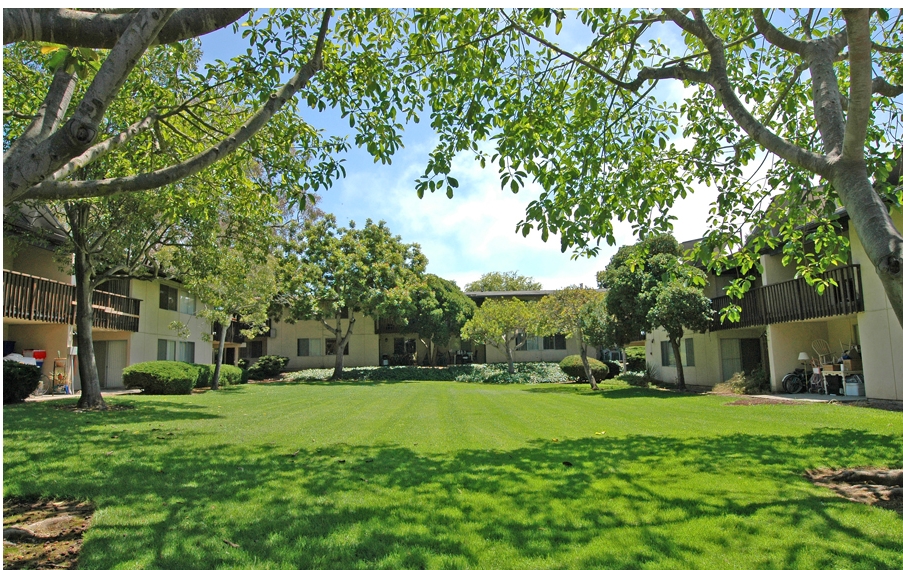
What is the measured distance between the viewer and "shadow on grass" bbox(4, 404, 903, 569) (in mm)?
3855

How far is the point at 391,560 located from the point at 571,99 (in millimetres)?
7525

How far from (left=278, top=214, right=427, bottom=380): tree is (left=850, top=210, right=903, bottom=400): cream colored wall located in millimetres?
24367

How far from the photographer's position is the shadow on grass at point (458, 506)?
3.86m

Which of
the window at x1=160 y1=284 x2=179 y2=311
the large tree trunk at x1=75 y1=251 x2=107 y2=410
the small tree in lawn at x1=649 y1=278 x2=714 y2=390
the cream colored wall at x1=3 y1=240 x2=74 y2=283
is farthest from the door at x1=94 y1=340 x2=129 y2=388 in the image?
the small tree in lawn at x1=649 y1=278 x2=714 y2=390

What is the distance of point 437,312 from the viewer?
38.9 m

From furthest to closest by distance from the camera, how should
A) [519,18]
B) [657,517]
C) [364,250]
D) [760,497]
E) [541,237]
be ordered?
[364,250]
[519,18]
[541,237]
[760,497]
[657,517]

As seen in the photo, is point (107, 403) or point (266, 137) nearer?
point (266, 137)

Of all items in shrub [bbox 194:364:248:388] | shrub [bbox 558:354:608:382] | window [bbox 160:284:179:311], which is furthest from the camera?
shrub [bbox 558:354:608:382]

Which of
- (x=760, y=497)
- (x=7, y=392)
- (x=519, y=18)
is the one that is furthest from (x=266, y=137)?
(x=7, y=392)

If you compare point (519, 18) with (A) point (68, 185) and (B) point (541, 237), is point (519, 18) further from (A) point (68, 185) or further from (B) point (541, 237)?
(A) point (68, 185)

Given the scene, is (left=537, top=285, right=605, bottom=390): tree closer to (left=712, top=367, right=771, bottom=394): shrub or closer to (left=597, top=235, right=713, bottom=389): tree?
(left=597, top=235, right=713, bottom=389): tree

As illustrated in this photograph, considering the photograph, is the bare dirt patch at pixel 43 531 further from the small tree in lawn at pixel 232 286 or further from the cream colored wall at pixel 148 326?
the cream colored wall at pixel 148 326

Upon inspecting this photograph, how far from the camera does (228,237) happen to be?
15602 millimetres

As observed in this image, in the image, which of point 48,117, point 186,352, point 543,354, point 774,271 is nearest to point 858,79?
point 48,117
